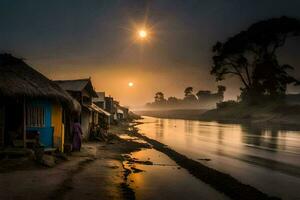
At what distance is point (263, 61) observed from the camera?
75.6 meters

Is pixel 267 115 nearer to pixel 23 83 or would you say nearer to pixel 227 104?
pixel 227 104

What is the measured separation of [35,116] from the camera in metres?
18.6

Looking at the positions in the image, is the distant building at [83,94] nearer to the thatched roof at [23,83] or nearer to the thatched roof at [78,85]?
the thatched roof at [78,85]

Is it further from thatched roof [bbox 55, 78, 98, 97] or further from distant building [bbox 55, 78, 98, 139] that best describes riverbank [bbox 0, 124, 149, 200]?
thatched roof [bbox 55, 78, 98, 97]

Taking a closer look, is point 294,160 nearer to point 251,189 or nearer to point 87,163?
point 251,189

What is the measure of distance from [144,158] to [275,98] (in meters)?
62.8

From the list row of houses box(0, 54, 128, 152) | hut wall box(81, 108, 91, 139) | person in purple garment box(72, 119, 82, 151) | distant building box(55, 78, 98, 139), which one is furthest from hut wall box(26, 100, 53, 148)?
hut wall box(81, 108, 91, 139)

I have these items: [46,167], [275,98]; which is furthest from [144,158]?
[275,98]

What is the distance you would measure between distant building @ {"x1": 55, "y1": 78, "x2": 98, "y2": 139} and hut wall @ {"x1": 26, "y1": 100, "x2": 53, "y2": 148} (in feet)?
37.8

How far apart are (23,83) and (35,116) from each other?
1.89 metres

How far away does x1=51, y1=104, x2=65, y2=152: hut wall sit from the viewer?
19.7 meters

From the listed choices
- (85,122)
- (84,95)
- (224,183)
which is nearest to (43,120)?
(224,183)

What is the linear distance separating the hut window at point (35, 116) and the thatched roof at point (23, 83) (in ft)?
→ 3.03

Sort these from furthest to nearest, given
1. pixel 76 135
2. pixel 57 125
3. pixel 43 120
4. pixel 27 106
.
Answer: pixel 76 135 → pixel 57 125 → pixel 43 120 → pixel 27 106
